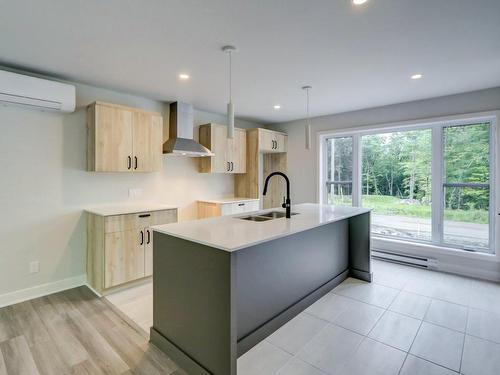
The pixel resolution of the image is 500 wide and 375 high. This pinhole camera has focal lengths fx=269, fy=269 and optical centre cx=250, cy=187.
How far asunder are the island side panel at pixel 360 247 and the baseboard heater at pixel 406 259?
3.27 feet

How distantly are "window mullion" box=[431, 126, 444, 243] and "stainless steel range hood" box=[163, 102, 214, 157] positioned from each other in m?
3.37

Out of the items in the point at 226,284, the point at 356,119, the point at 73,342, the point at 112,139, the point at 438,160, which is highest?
the point at 356,119

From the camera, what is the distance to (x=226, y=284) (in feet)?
5.47

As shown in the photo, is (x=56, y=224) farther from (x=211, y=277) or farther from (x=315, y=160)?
(x=315, y=160)

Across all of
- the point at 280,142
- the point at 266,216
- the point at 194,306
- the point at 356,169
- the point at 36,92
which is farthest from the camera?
the point at 280,142

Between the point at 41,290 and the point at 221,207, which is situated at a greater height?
the point at 221,207

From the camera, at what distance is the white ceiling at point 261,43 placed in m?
1.83

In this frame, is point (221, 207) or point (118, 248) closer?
Answer: point (118, 248)

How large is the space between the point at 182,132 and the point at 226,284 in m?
2.90

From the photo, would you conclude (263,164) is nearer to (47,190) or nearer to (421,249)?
(421,249)

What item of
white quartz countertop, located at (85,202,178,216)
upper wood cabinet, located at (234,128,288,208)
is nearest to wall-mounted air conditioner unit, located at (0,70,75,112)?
white quartz countertop, located at (85,202,178,216)

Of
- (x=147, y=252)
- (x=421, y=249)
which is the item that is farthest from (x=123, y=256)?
(x=421, y=249)

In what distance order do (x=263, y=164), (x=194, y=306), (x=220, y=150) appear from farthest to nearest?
(x=263, y=164), (x=220, y=150), (x=194, y=306)

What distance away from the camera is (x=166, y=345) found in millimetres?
2051
